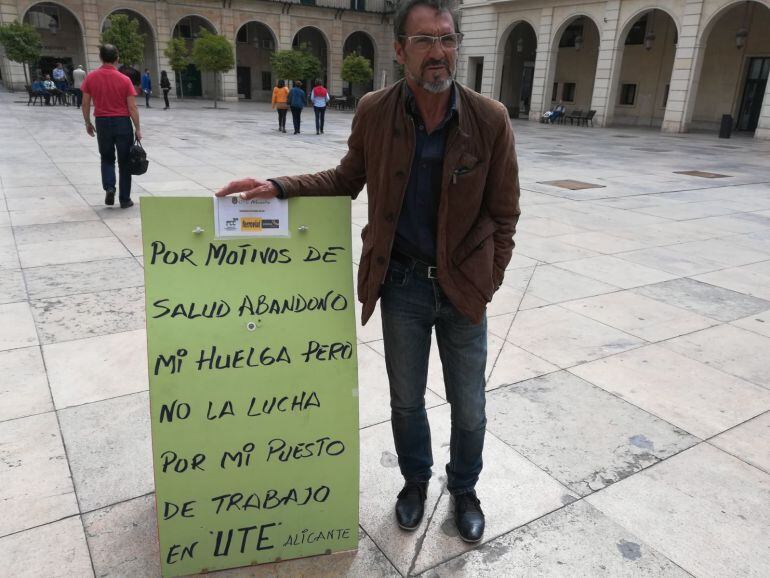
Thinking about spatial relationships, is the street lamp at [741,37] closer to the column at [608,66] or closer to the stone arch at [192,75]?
the column at [608,66]

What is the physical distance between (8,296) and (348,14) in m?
43.6

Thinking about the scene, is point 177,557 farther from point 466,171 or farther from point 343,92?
point 343,92

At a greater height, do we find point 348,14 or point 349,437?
point 348,14

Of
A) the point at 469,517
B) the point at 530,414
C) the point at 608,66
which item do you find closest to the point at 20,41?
the point at 608,66

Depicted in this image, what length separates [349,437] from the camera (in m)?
2.34

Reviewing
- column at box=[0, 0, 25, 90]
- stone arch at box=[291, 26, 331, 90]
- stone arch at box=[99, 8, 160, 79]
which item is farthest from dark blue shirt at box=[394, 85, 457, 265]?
stone arch at box=[291, 26, 331, 90]

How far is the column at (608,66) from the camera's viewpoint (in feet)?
89.2

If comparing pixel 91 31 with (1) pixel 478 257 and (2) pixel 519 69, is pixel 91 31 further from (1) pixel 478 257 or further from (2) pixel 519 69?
(1) pixel 478 257

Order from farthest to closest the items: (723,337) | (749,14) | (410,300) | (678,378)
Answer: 1. (749,14)
2. (723,337)
3. (678,378)
4. (410,300)

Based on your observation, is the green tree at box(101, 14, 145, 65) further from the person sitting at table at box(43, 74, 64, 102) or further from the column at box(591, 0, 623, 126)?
the column at box(591, 0, 623, 126)

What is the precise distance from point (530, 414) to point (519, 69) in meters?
37.0

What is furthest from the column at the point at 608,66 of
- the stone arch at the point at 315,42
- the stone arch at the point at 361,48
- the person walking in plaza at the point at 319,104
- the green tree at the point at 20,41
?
the green tree at the point at 20,41

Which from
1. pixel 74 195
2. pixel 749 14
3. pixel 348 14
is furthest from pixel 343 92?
pixel 74 195

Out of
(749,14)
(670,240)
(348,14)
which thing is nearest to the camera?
(670,240)
